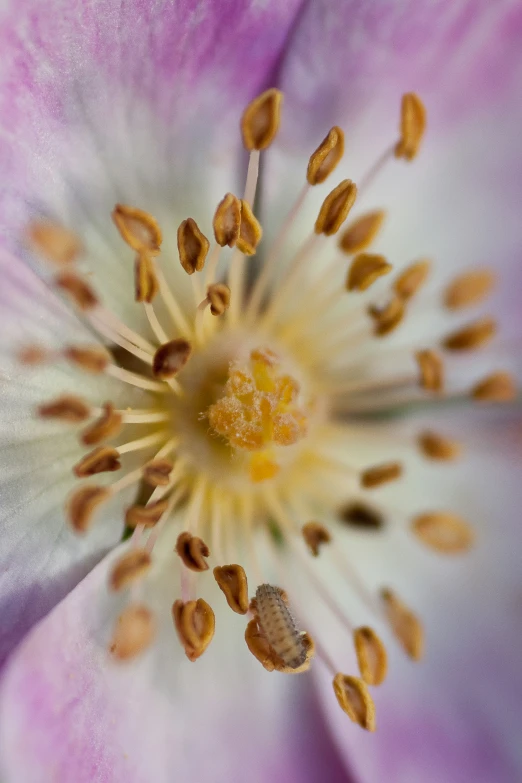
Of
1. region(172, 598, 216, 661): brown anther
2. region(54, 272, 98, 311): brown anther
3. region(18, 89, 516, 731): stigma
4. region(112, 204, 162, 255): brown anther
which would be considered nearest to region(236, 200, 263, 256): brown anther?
region(18, 89, 516, 731): stigma

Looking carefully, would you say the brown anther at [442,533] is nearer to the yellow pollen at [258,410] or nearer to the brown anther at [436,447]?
the brown anther at [436,447]

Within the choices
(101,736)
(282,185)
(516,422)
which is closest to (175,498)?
(101,736)

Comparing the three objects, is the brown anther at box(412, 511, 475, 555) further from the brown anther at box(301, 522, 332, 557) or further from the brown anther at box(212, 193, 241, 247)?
the brown anther at box(212, 193, 241, 247)

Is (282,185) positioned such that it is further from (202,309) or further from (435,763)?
(435,763)

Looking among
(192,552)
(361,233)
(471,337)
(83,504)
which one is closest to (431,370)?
(471,337)

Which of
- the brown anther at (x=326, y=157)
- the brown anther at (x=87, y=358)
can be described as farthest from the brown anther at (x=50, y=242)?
the brown anther at (x=326, y=157)

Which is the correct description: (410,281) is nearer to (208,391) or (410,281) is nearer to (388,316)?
(388,316)

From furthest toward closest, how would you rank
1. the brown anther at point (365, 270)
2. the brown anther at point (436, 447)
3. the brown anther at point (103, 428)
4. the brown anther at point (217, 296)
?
the brown anther at point (436, 447), the brown anther at point (365, 270), the brown anther at point (217, 296), the brown anther at point (103, 428)
